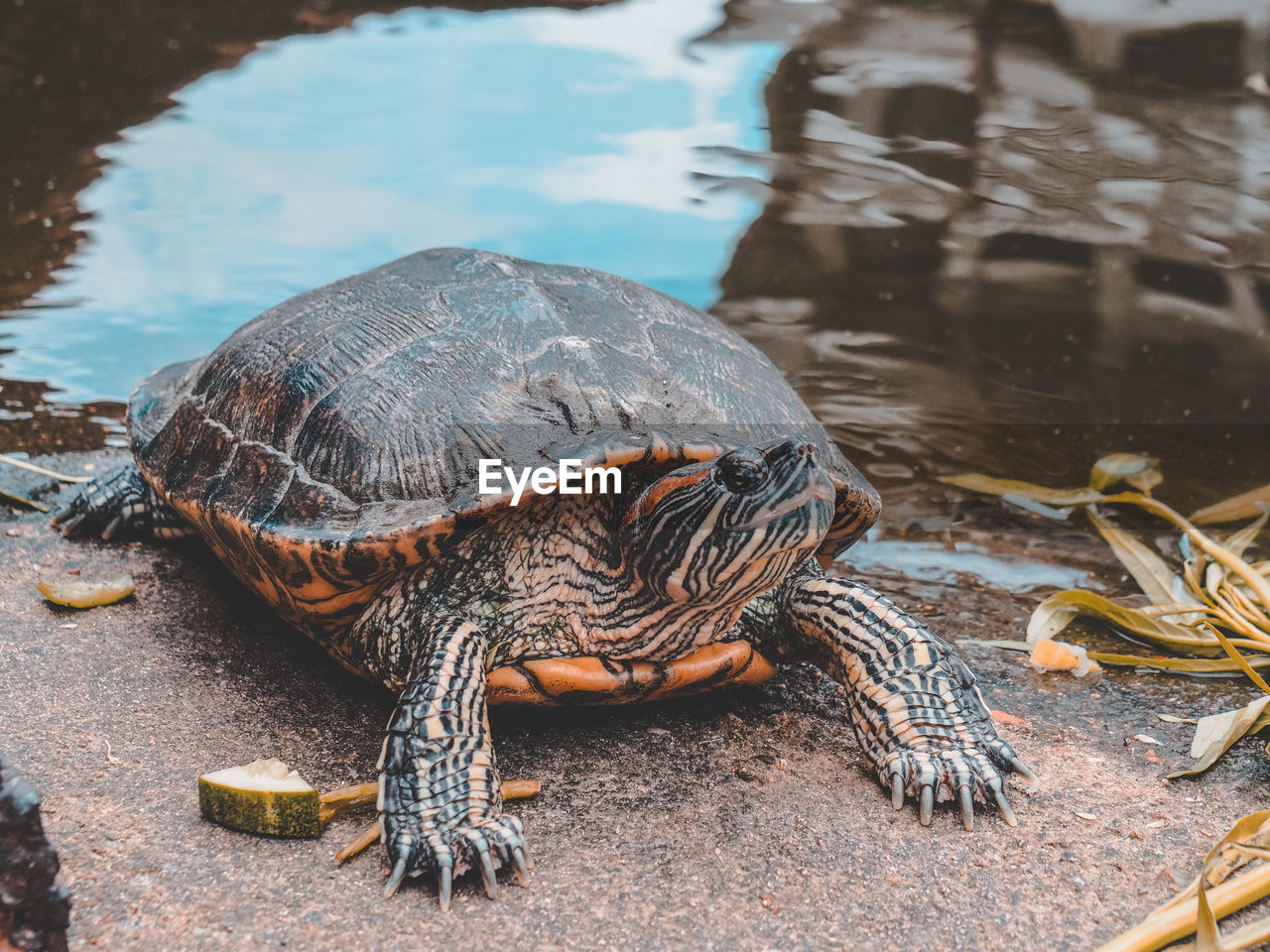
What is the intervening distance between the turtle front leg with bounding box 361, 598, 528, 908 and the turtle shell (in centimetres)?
35

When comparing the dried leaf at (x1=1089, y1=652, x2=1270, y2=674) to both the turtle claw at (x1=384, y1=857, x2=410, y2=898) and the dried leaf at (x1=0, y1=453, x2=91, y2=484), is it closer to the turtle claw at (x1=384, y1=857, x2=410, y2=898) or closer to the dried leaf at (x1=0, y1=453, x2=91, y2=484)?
the turtle claw at (x1=384, y1=857, x2=410, y2=898)

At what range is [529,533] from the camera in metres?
3.05

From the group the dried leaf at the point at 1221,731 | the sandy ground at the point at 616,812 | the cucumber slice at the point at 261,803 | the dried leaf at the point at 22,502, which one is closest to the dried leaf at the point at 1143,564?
the sandy ground at the point at 616,812

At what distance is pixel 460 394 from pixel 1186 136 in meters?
5.46

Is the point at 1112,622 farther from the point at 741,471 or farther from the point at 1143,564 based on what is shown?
the point at 741,471

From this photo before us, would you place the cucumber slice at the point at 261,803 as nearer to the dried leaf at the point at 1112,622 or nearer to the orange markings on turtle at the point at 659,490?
the orange markings on turtle at the point at 659,490

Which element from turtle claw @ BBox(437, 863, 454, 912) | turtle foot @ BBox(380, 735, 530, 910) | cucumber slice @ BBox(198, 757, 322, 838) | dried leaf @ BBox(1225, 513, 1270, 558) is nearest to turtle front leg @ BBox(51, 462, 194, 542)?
cucumber slice @ BBox(198, 757, 322, 838)

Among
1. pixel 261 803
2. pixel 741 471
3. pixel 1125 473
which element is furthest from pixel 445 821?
pixel 1125 473

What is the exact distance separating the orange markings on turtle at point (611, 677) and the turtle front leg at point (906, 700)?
30 centimetres

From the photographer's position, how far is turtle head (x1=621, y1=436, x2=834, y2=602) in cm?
257

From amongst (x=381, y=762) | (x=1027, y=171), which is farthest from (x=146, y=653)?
(x=1027, y=171)

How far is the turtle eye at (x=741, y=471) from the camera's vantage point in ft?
8.43

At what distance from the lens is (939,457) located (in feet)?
18.8

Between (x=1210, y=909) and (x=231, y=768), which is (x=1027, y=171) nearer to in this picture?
(x=1210, y=909)
